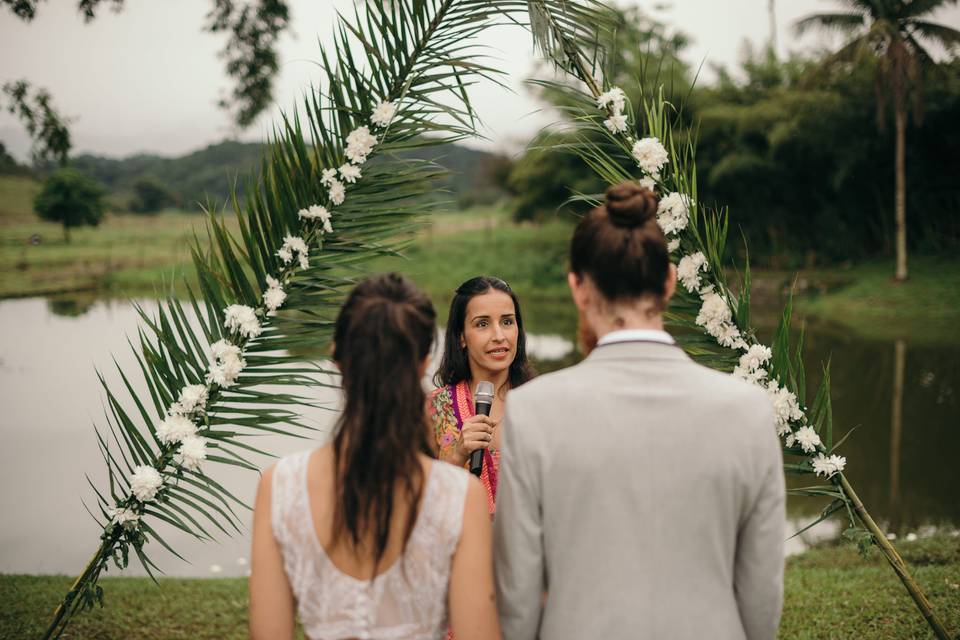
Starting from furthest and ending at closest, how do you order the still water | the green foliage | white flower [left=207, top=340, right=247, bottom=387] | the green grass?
the green foliage, the still water, the green grass, white flower [left=207, top=340, right=247, bottom=387]

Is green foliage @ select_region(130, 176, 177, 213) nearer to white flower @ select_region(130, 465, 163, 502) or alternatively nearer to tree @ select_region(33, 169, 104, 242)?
tree @ select_region(33, 169, 104, 242)

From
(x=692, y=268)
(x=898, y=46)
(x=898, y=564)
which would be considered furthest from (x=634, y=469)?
(x=898, y=46)

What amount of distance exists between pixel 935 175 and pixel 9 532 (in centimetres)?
2845

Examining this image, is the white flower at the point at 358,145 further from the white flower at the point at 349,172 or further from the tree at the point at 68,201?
the tree at the point at 68,201

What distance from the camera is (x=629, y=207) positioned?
170 centimetres

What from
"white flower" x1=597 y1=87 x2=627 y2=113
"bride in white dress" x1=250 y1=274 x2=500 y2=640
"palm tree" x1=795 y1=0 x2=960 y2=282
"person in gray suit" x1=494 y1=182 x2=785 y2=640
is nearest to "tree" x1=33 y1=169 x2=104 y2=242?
"white flower" x1=597 y1=87 x2=627 y2=113

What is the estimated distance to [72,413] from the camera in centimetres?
1204

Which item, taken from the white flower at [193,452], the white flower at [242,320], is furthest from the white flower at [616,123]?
the white flower at [193,452]

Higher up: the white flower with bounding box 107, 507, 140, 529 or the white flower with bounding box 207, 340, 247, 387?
the white flower with bounding box 207, 340, 247, 387

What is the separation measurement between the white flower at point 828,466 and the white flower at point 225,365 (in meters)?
2.54

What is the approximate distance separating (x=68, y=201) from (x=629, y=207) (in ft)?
82.8

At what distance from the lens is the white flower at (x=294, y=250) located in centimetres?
314

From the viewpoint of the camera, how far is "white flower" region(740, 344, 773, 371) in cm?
320

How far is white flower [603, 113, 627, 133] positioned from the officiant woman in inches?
34.2
